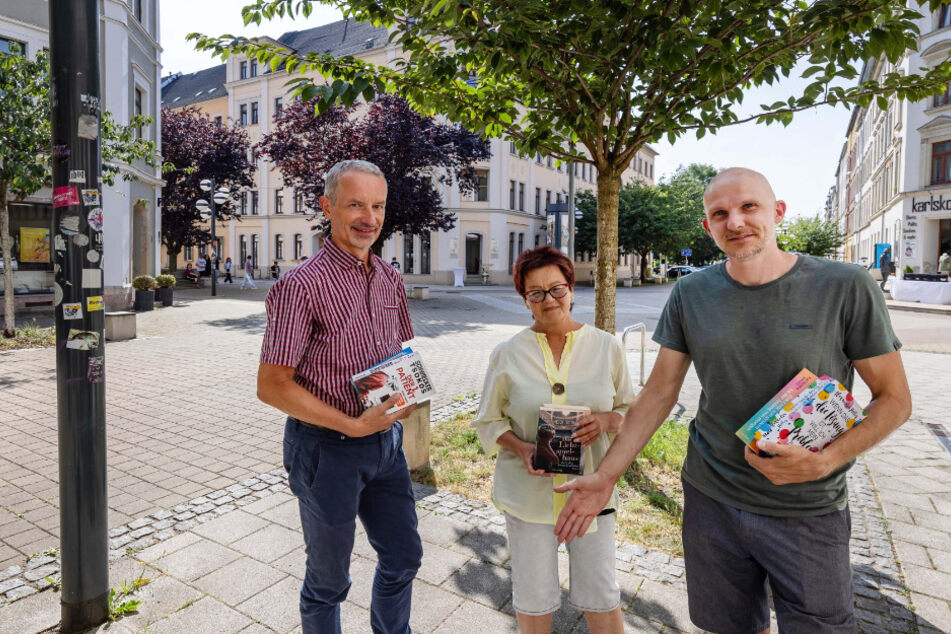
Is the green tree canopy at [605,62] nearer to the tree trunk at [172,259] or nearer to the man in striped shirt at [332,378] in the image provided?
the man in striped shirt at [332,378]

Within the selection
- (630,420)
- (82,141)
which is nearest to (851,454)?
(630,420)

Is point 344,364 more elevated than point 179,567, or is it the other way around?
point 344,364

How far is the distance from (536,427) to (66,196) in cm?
227

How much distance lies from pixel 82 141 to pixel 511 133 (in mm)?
3723

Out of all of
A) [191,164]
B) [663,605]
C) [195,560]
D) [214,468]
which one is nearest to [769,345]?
[663,605]

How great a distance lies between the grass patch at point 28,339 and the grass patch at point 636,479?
31.0 ft

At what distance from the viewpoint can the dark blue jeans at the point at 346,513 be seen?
92.1 inches

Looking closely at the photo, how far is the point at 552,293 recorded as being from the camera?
257 centimetres

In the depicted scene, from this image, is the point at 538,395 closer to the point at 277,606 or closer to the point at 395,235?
the point at 277,606

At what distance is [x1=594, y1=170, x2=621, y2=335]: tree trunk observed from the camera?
5.43m

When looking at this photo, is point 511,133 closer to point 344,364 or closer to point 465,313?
point 344,364

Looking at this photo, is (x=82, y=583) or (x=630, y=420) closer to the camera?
(x=630, y=420)

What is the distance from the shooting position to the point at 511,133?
5.70m

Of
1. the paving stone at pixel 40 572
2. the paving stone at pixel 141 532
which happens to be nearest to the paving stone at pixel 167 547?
the paving stone at pixel 141 532
